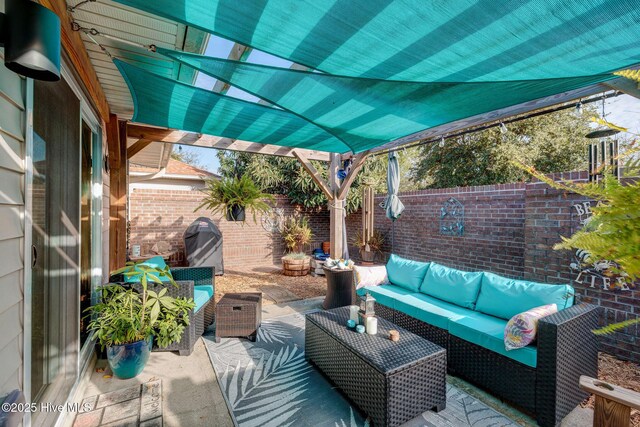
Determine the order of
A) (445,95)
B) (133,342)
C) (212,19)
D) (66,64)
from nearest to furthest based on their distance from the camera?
(212,19)
(66,64)
(445,95)
(133,342)

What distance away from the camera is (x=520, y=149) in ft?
31.8

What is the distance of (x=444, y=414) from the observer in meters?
2.45

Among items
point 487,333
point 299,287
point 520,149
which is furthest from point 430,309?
point 520,149

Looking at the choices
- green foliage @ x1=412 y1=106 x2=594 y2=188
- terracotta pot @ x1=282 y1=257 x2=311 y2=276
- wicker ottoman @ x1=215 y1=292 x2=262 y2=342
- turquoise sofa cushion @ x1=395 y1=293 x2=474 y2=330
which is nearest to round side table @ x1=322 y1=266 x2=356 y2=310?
turquoise sofa cushion @ x1=395 y1=293 x2=474 y2=330

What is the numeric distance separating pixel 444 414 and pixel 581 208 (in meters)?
2.97

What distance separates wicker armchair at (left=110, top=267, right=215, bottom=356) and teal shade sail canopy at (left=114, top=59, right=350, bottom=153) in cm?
192

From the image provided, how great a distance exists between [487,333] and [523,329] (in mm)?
351

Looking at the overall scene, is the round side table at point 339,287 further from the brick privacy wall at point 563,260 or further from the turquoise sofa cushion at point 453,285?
the brick privacy wall at point 563,260

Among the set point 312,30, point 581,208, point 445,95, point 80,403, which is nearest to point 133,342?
point 80,403

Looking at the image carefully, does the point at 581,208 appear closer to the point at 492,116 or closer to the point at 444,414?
the point at 492,116

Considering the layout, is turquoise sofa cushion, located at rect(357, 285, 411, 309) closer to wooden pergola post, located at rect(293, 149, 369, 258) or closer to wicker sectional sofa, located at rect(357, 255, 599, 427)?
wicker sectional sofa, located at rect(357, 255, 599, 427)

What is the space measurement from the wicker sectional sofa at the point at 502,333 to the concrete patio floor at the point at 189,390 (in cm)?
9

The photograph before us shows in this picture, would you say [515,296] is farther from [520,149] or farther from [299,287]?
[520,149]

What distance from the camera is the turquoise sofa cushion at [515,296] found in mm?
2777
